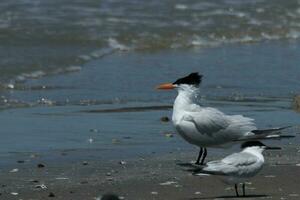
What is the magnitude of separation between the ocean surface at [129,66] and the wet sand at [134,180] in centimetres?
52

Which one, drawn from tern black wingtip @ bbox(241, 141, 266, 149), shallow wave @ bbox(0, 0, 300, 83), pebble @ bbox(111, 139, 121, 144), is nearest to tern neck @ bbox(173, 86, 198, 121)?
tern black wingtip @ bbox(241, 141, 266, 149)

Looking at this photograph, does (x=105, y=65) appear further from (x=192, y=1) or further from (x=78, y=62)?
(x=192, y=1)

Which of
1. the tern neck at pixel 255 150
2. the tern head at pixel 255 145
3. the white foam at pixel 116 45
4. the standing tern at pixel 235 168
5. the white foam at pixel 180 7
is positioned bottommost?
the white foam at pixel 116 45

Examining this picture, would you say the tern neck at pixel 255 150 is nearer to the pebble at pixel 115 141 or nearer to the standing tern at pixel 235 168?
the standing tern at pixel 235 168

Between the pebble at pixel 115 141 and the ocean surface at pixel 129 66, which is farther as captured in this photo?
the ocean surface at pixel 129 66

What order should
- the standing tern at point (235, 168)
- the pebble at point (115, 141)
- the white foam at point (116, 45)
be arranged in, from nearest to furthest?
the standing tern at point (235, 168) → the pebble at point (115, 141) → the white foam at point (116, 45)

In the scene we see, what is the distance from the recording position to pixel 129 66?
14.5m

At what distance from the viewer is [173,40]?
17.7 meters

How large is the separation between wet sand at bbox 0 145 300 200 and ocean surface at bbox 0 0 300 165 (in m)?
0.52

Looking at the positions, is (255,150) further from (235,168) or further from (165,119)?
(165,119)

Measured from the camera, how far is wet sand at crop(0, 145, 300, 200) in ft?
24.3

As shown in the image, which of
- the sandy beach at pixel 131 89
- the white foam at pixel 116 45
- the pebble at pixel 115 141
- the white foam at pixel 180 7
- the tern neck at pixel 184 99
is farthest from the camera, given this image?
the white foam at pixel 180 7

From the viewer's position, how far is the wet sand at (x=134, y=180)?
7401mm

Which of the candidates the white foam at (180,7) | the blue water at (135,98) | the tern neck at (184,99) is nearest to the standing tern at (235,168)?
the tern neck at (184,99)
